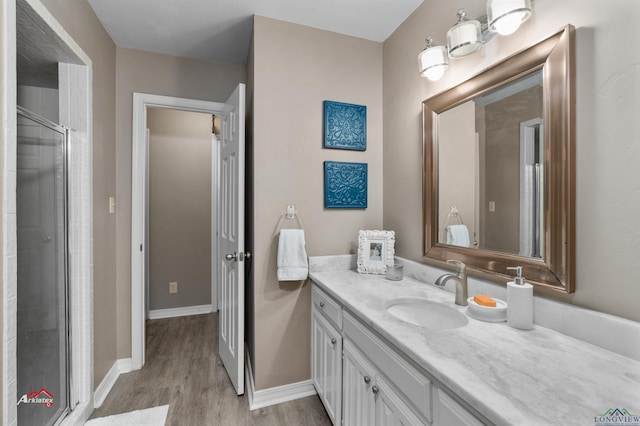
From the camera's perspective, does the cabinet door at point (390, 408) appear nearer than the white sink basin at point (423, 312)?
Yes

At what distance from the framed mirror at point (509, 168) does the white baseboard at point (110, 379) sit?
228cm

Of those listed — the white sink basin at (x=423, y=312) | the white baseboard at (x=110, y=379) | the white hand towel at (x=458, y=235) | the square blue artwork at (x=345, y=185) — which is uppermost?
the square blue artwork at (x=345, y=185)

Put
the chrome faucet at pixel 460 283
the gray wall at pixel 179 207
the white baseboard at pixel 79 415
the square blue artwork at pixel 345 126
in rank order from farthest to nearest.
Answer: the gray wall at pixel 179 207
the square blue artwork at pixel 345 126
the white baseboard at pixel 79 415
the chrome faucet at pixel 460 283

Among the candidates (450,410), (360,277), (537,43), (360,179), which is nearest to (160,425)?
(360,277)

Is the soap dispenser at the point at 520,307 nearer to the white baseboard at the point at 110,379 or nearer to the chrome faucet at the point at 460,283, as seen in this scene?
the chrome faucet at the point at 460,283

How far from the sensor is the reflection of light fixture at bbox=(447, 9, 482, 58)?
1.27 metres

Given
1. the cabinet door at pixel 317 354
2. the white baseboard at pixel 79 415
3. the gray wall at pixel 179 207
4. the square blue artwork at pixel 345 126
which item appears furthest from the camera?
the gray wall at pixel 179 207

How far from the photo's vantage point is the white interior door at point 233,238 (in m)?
1.85

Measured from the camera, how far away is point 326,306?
1636mm

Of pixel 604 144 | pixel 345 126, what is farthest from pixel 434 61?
pixel 604 144

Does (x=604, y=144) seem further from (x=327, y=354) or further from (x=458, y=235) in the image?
(x=327, y=354)

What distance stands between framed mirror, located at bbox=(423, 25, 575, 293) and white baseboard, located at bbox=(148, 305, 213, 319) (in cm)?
277

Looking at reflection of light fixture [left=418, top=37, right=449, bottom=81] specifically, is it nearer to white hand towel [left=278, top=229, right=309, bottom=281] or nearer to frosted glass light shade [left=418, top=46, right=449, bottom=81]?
frosted glass light shade [left=418, top=46, right=449, bottom=81]

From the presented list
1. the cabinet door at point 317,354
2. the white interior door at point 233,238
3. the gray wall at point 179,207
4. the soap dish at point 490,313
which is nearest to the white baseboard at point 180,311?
the gray wall at point 179,207
